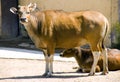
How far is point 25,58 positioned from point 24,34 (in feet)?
13.0

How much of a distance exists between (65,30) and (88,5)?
480 cm

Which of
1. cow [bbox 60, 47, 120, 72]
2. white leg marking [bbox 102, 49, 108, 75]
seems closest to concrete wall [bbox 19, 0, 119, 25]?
cow [bbox 60, 47, 120, 72]

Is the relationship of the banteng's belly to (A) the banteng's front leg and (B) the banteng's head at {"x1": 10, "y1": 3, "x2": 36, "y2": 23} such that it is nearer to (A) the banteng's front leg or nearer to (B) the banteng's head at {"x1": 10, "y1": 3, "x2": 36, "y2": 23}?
(A) the banteng's front leg

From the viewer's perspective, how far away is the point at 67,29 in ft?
35.5

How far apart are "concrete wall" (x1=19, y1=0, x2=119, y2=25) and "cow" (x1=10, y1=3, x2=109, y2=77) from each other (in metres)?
4.17

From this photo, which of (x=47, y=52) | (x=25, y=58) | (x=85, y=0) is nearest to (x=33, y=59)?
(x=25, y=58)

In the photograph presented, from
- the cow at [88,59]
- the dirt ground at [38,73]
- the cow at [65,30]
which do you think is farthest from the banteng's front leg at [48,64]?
the cow at [88,59]

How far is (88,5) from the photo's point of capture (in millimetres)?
15453

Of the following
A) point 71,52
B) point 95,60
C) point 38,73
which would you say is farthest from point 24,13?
point 95,60

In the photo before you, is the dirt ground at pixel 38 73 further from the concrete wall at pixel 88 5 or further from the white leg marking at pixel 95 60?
the concrete wall at pixel 88 5

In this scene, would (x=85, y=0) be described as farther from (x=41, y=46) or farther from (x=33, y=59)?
(x=41, y=46)

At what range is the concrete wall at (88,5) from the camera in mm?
14953

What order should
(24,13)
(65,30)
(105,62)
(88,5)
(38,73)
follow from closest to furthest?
(24,13) → (65,30) → (105,62) → (38,73) → (88,5)

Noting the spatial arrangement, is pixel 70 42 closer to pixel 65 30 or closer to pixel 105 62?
pixel 65 30
